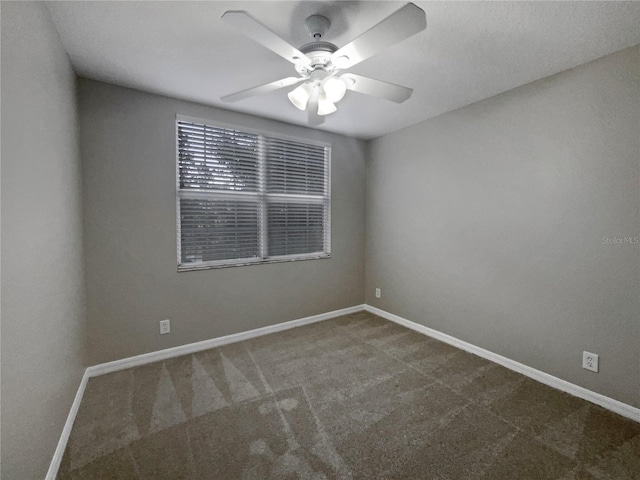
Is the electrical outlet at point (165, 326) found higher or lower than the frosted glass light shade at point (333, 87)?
lower

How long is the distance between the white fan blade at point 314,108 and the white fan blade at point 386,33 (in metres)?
0.32

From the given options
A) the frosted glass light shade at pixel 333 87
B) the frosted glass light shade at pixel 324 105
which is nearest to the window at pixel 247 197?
the frosted glass light shade at pixel 324 105

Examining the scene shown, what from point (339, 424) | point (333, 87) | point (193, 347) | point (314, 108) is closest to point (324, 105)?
point (314, 108)

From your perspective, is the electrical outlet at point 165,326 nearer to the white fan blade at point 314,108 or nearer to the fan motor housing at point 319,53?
the white fan blade at point 314,108

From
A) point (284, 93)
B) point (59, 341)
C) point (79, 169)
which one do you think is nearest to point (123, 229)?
point (79, 169)

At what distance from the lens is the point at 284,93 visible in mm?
2434

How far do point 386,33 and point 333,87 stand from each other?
54 cm

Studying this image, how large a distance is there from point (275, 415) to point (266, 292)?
57.2 inches

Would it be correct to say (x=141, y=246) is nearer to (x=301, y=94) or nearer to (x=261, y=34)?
(x=301, y=94)

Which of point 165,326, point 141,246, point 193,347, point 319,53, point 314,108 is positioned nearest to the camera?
point 319,53

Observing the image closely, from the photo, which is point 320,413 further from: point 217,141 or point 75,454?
point 217,141

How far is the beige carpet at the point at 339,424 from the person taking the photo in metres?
1.45

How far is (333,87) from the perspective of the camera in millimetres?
1667

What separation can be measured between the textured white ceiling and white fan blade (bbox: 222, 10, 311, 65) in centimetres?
27
